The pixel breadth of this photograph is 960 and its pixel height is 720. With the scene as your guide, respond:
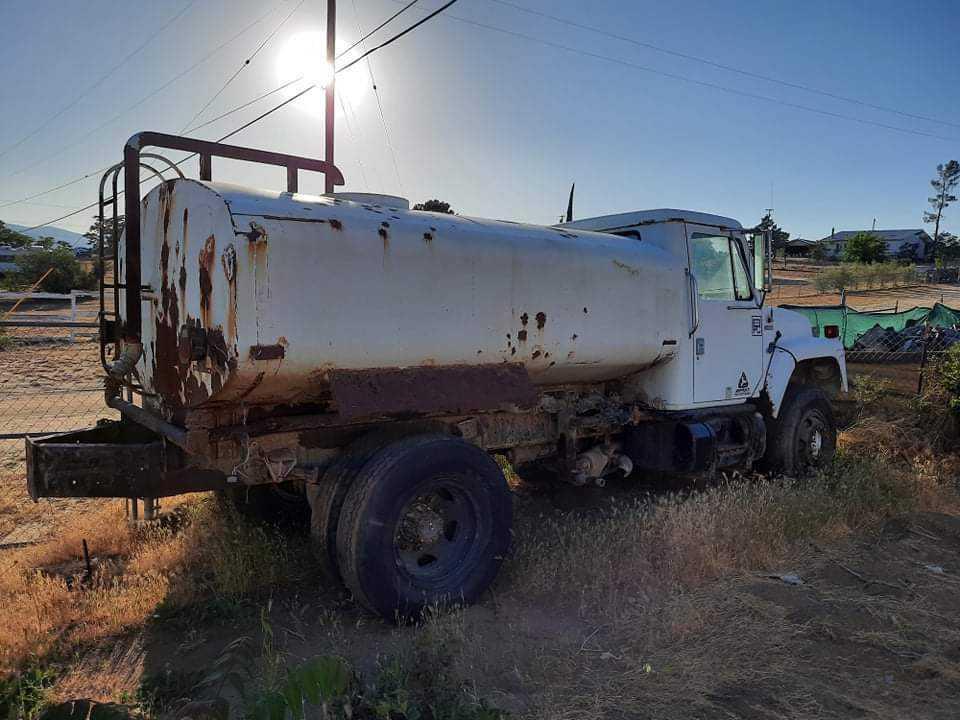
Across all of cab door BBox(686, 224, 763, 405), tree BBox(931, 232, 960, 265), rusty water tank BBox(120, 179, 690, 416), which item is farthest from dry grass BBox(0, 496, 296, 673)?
tree BBox(931, 232, 960, 265)

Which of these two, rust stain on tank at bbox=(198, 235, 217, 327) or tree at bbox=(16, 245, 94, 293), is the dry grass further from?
tree at bbox=(16, 245, 94, 293)

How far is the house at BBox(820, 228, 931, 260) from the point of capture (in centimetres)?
8406

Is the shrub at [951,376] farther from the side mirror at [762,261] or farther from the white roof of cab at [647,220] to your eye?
the white roof of cab at [647,220]

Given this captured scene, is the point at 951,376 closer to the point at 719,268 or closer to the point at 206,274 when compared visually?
the point at 719,268

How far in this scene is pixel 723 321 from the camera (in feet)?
20.6

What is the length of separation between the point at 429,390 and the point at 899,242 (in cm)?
10620

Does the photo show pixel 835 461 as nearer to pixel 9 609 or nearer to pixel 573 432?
pixel 573 432

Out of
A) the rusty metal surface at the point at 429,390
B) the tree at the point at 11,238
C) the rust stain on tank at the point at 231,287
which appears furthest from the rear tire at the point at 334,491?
the tree at the point at 11,238

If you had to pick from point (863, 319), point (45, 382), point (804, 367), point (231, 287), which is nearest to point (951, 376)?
point (804, 367)

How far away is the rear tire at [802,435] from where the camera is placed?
23.3 feet

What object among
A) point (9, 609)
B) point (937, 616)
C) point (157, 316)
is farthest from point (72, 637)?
point (937, 616)

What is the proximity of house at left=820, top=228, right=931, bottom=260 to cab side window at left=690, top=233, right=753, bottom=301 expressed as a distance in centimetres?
8558

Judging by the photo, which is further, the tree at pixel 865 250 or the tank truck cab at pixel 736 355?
the tree at pixel 865 250

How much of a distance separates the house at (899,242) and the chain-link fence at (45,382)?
83951 millimetres
